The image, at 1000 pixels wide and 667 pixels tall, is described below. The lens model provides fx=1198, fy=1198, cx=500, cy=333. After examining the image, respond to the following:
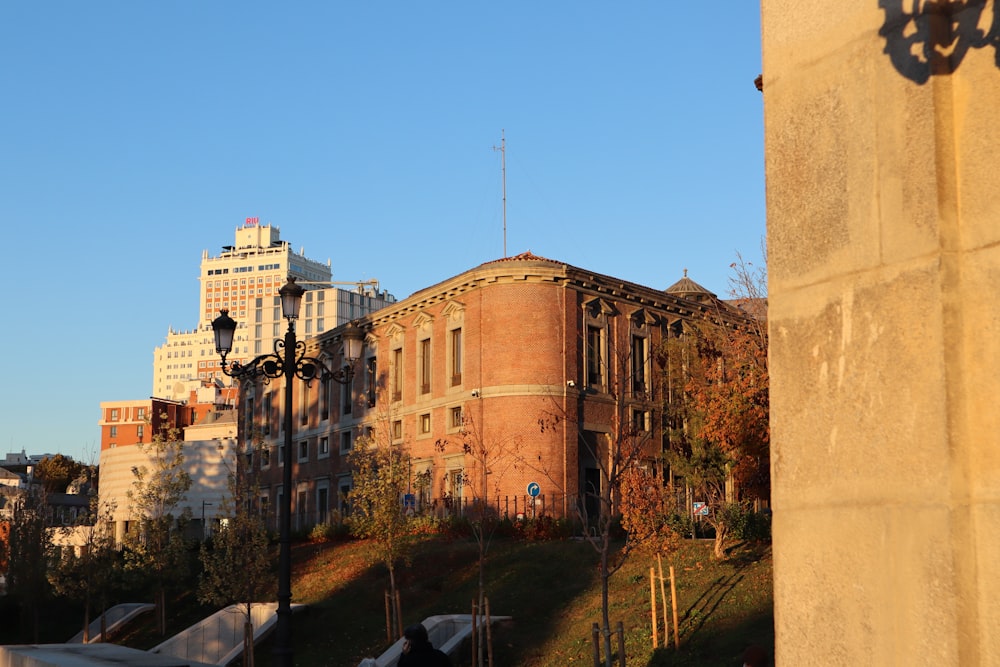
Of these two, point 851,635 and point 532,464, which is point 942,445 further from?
point 532,464

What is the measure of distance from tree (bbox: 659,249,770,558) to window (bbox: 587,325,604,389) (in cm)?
840

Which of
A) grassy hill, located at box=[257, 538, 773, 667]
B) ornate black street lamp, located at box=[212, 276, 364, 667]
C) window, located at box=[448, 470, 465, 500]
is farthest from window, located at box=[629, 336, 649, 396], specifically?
ornate black street lamp, located at box=[212, 276, 364, 667]

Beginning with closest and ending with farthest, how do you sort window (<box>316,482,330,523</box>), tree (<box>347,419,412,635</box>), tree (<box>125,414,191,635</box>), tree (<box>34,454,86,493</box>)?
tree (<box>347,419,412,635</box>), tree (<box>125,414,191,635</box>), window (<box>316,482,330,523</box>), tree (<box>34,454,86,493</box>)

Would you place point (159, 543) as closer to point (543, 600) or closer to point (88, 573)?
point (88, 573)

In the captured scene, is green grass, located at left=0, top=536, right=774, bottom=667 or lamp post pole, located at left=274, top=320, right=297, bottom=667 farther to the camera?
green grass, located at left=0, top=536, right=774, bottom=667

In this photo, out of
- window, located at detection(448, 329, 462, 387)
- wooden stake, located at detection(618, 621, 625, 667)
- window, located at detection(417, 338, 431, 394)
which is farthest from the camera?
window, located at detection(417, 338, 431, 394)

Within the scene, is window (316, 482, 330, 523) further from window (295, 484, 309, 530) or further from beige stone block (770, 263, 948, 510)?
beige stone block (770, 263, 948, 510)

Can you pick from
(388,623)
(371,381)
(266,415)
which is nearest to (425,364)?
(371,381)

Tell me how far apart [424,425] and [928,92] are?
1851 inches

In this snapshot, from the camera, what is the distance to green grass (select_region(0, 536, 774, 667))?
77.9ft

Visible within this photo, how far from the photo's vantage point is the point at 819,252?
5.64 metres

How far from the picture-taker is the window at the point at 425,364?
170 feet

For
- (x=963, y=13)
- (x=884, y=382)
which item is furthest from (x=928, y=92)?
(x=884, y=382)

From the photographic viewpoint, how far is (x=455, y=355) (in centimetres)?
4988
